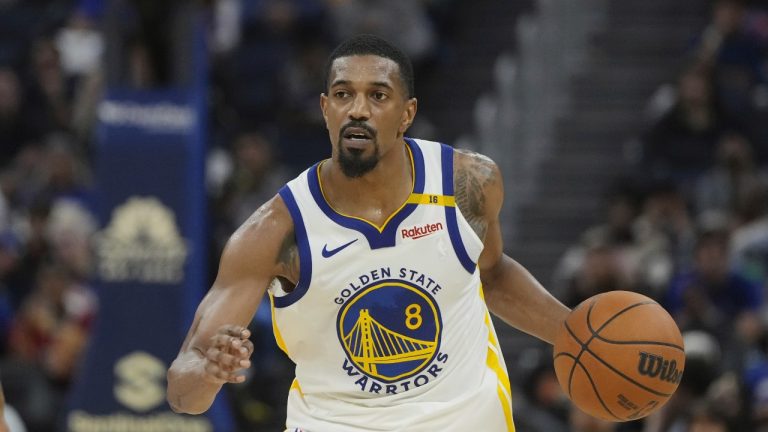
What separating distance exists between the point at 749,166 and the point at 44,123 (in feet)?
21.3

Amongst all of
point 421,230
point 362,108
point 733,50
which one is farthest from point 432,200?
point 733,50

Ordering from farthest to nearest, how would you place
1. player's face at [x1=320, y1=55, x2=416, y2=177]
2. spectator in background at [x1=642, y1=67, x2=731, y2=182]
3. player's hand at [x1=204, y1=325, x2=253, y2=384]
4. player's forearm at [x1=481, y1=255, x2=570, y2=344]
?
spectator in background at [x1=642, y1=67, x2=731, y2=182] → player's forearm at [x1=481, y1=255, x2=570, y2=344] → player's face at [x1=320, y1=55, x2=416, y2=177] → player's hand at [x1=204, y1=325, x2=253, y2=384]

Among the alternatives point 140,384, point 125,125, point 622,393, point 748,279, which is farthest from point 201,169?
point 622,393

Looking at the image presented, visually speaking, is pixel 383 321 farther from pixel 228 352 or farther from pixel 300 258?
pixel 228 352

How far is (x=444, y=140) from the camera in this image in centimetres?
1410

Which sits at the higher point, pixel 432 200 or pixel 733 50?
pixel 733 50

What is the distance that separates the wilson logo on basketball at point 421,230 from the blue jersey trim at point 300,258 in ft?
1.17

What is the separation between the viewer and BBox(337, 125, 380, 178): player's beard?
5.20 meters

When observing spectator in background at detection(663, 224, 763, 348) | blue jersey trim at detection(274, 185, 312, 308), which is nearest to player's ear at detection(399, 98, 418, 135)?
blue jersey trim at detection(274, 185, 312, 308)

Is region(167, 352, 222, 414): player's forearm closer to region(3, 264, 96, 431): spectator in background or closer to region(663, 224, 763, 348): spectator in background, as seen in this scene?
region(3, 264, 96, 431): spectator in background

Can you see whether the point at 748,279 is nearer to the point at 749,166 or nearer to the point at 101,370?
the point at 749,166

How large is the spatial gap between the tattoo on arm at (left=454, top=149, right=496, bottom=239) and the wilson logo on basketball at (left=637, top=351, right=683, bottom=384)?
744 millimetres

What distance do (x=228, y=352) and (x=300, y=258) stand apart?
78 cm

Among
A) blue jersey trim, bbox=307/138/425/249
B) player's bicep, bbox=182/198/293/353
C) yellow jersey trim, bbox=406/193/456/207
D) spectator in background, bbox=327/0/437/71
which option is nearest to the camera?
player's bicep, bbox=182/198/293/353
